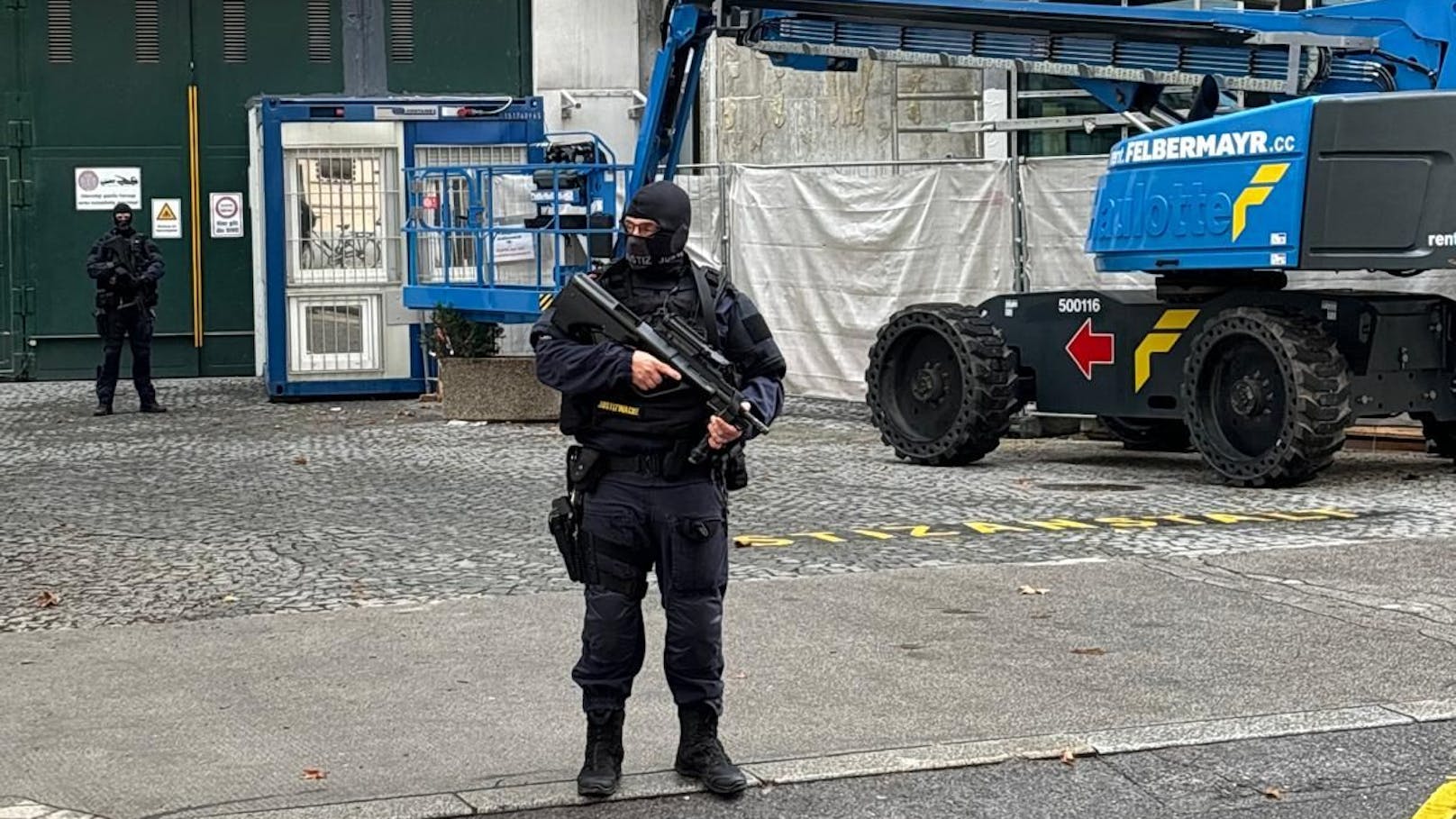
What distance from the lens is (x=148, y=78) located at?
75.4 ft

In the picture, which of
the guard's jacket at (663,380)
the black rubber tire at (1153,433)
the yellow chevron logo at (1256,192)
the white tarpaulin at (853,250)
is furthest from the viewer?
the white tarpaulin at (853,250)

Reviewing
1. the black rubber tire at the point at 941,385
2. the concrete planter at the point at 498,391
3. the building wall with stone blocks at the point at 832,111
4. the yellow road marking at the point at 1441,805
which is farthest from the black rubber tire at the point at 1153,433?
the yellow road marking at the point at 1441,805

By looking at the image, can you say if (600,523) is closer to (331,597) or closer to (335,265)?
(331,597)

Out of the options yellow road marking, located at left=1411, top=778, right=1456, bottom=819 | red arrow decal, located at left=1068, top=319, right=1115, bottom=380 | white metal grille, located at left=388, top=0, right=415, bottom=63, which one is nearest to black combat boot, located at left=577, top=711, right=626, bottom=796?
yellow road marking, located at left=1411, top=778, right=1456, bottom=819

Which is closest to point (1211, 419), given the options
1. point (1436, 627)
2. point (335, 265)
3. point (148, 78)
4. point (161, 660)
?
point (1436, 627)

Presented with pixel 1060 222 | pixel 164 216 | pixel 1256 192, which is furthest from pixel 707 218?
pixel 1256 192

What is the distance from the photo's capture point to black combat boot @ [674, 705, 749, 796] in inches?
236

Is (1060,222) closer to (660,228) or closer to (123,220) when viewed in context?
(123,220)

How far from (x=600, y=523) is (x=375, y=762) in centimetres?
105

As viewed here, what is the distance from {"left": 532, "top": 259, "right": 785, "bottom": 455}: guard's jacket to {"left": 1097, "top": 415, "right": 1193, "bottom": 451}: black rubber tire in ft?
28.2

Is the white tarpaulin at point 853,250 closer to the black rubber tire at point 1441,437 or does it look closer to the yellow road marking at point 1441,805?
the black rubber tire at point 1441,437

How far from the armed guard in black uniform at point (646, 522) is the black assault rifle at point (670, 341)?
0.04 meters

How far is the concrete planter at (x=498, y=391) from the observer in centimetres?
1759

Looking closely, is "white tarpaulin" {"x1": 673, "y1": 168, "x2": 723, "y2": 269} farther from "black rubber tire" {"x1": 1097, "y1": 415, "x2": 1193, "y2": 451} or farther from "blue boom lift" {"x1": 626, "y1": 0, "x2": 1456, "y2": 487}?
"black rubber tire" {"x1": 1097, "y1": 415, "x2": 1193, "y2": 451}
